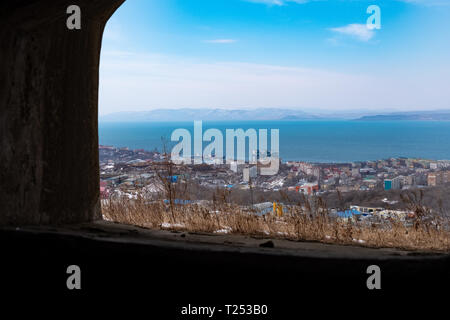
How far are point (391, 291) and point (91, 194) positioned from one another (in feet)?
6.78

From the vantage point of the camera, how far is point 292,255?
175 cm

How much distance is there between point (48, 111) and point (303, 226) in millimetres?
2382

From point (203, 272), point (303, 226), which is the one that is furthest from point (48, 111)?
point (303, 226)

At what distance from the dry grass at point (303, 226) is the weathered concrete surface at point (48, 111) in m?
1.22

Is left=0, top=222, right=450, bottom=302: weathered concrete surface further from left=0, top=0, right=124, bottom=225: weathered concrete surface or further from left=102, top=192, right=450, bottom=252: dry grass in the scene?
left=102, top=192, right=450, bottom=252: dry grass

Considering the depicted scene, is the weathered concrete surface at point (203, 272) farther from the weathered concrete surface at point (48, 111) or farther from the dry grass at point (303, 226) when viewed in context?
the dry grass at point (303, 226)

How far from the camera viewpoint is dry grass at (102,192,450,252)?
11.5 feet

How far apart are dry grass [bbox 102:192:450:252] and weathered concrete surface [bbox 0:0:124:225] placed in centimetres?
122

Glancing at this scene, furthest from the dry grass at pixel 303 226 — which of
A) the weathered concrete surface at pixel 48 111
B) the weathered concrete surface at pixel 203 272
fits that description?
the weathered concrete surface at pixel 203 272

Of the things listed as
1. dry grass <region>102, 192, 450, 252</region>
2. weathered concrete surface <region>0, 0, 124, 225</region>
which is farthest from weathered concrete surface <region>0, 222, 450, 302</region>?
dry grass <region>102, 192, 450, 252</region>

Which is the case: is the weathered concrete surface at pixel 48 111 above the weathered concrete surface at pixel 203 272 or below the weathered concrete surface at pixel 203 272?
above

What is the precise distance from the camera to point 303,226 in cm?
365

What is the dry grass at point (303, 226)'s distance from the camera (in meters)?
3.51
